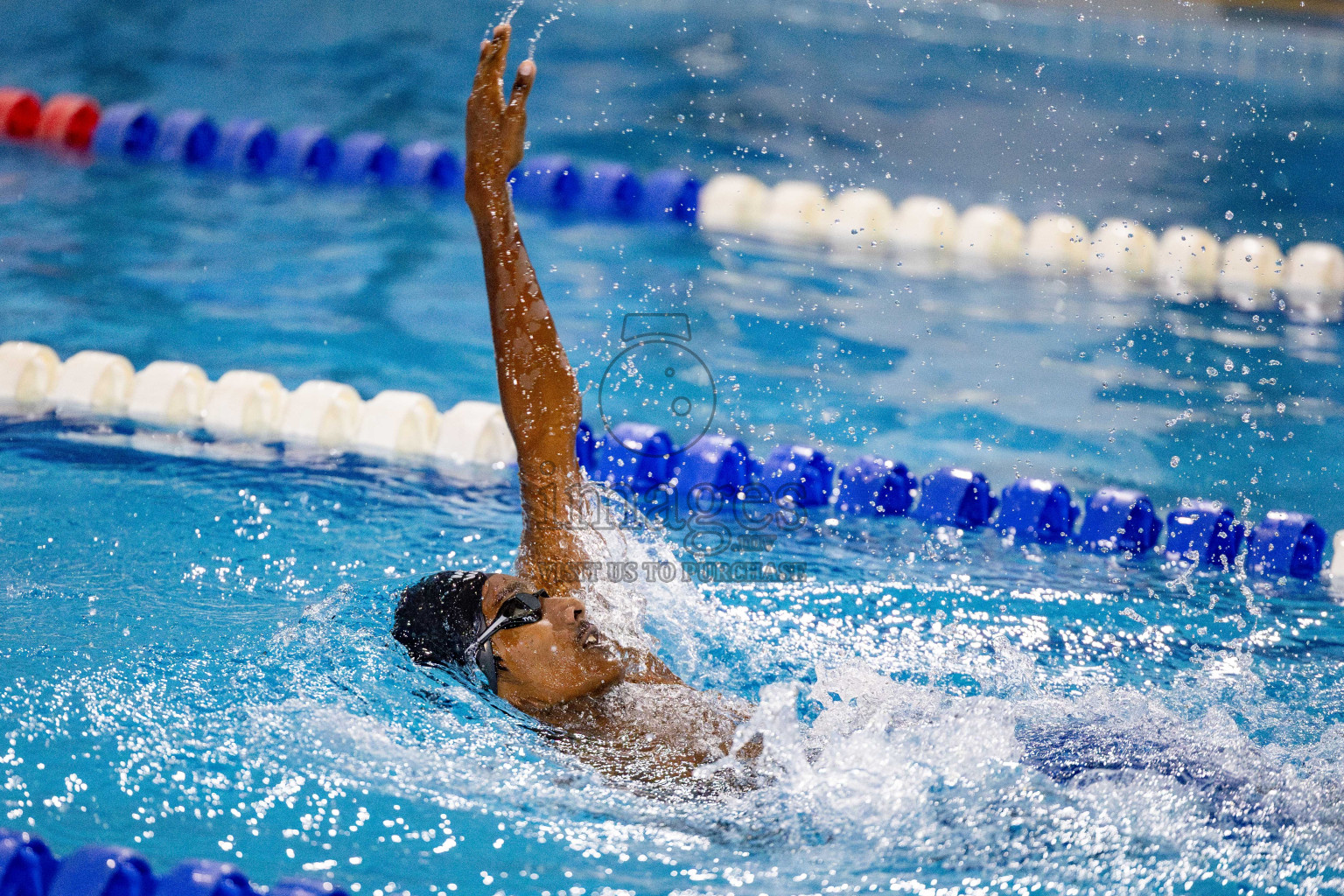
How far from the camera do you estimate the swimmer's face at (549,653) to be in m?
2.03

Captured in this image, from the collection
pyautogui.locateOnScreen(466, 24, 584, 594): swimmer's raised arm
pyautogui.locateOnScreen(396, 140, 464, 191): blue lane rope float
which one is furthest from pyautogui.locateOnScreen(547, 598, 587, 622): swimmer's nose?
pyautogui.locateOnScreen(396, 140, 464, 191): blue lane rope float

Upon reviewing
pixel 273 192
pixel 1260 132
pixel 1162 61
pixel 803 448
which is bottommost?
pixel 803 448

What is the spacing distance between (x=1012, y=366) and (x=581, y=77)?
4432 mm

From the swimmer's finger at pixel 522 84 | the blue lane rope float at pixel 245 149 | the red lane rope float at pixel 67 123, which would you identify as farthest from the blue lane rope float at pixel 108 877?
the red lane rope float at pixel 67 123

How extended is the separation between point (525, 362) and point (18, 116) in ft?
18.2

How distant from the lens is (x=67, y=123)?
21.4 feet

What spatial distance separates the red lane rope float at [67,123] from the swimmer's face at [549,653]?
215 inches

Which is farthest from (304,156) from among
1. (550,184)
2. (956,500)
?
(956,500)

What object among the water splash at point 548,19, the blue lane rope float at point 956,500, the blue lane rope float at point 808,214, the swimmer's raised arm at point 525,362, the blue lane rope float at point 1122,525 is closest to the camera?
the swimmer's raised arm at point 525,362

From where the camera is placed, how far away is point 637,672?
2211 mm

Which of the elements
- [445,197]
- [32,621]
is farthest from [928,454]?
[445,197]

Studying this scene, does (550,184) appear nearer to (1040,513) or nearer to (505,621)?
(1040,513)

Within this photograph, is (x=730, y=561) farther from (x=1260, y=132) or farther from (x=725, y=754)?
(x=1260, y=132)

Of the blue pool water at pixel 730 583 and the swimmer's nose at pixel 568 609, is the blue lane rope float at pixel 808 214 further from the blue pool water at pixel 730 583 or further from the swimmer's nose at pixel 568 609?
the swimmer's nose at pixel 568 609
